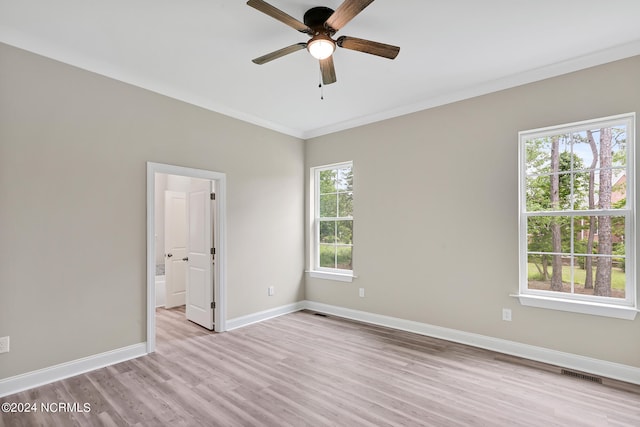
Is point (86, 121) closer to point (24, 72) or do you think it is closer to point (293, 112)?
point (24, 72)

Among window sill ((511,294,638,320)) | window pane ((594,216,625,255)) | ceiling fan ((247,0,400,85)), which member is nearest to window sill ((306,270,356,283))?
window sill ((511,294,638,320))

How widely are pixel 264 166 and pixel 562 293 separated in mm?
3818

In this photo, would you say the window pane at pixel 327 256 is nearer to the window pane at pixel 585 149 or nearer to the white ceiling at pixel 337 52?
the white ceiling at pixel 337 52

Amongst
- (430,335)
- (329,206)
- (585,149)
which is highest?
(585,149)

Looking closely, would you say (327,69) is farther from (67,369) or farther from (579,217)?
(67,369)

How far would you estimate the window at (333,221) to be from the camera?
485 cm

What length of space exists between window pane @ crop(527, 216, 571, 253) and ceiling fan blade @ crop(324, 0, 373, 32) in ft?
8.88

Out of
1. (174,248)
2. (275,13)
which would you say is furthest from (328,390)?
(174,248)

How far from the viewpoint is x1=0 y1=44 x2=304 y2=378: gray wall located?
2.62 meters

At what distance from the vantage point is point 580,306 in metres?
2.96

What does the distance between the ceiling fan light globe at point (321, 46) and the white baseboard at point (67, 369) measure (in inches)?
129

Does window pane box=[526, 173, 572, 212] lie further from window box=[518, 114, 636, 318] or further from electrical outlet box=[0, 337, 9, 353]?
electrical outlet box=[0, 337, 9, 353]

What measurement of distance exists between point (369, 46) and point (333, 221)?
304cm

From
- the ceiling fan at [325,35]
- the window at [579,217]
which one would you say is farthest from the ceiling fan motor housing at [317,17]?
the window at [579,217]
